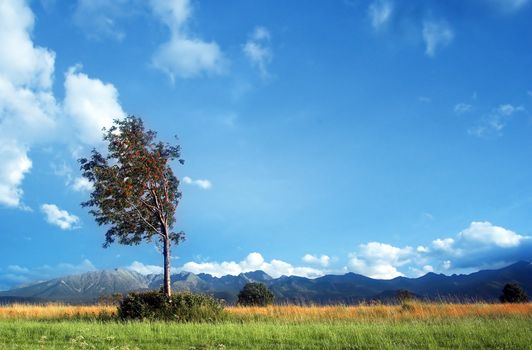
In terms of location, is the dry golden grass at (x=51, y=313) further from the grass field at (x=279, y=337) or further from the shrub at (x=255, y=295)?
the shrub at (x=255, y=295)

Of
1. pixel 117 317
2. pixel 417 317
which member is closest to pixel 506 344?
pixel 417 317

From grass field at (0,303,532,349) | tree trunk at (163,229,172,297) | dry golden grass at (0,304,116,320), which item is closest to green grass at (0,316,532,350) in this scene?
grass field at (0,303,532,349)

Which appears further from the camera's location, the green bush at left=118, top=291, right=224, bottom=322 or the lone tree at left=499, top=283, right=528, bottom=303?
the lone tree at left=499, top=283, right=528, bottom=303

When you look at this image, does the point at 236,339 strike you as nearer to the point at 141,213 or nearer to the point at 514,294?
the point at 141,213

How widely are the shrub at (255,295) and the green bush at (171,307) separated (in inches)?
992

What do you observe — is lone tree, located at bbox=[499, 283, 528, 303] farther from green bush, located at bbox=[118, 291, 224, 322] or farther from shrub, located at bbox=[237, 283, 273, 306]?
green bush, located at bbox=[118, 291, 224, 322]

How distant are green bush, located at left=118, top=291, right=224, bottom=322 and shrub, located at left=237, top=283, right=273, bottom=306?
25187 mm

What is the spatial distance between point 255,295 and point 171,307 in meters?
27.6

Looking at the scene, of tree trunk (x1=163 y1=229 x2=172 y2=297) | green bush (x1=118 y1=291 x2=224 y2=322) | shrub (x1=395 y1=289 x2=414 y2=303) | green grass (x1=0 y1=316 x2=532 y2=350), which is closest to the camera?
green grass (x1=0 y1=316 x2=532 y2=350)

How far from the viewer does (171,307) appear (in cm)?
Answer: 2766

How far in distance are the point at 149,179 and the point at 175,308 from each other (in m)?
9.53

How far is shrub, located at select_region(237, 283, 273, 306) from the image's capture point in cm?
5375

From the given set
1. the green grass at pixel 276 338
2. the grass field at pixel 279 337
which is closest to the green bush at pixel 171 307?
the grass field at pixel 279 337

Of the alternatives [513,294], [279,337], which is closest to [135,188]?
[279,337]
